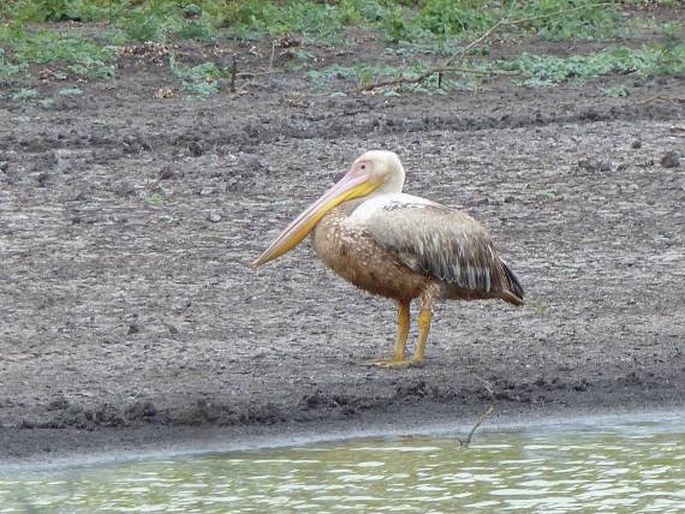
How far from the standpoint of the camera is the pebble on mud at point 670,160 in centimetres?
1182

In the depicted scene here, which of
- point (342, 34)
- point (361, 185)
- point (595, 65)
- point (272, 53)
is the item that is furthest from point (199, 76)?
point (361, 185)

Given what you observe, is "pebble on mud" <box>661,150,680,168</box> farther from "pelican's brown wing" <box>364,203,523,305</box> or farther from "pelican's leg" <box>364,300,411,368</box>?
"pelican's leg" <box>364,300,411,368</box>

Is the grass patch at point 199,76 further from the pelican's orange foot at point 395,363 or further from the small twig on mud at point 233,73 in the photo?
the pelican's orange foot at point 395,363

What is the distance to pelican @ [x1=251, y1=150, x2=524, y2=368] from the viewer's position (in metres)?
8.11

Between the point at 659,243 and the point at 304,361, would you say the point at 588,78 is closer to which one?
the point at 659,243

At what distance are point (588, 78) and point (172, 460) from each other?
27.9 ft

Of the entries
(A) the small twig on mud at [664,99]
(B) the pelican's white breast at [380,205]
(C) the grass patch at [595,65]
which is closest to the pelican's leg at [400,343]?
(B) the pelican's white breast at [380,205]

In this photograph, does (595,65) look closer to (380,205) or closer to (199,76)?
(199,76)

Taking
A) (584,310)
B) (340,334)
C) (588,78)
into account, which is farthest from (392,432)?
(588,78)

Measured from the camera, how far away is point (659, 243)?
10359mm

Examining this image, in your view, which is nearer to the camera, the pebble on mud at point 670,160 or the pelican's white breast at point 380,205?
the pelican's white breast at point 380,205

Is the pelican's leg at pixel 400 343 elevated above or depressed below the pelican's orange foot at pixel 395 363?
above

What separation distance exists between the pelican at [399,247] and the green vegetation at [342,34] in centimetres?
551

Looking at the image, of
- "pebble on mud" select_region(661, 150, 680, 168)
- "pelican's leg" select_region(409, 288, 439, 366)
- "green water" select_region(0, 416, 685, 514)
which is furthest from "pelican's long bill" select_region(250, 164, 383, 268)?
"pebble on mud" select_region(661, 150, 680, 168)
